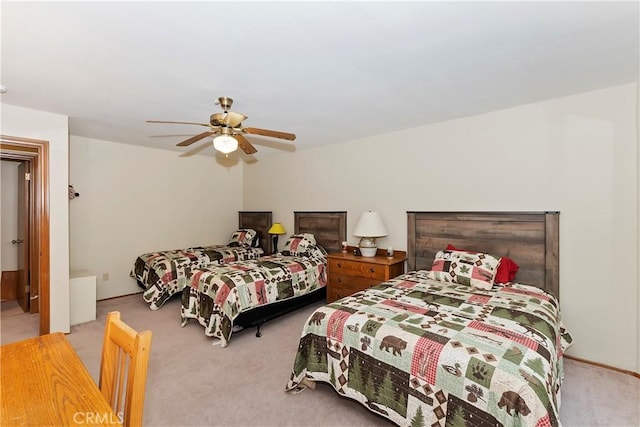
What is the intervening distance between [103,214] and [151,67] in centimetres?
333

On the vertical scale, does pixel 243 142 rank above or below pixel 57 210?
above

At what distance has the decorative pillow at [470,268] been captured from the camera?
2.72m

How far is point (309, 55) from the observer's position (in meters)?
1.98

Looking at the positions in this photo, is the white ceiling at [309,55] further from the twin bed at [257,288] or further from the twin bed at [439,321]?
the twin bed at [257,288]

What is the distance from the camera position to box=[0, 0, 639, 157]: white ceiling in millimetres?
1562

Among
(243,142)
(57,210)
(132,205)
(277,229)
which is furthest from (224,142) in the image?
(132,205)

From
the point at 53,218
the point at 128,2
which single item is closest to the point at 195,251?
the point at 53,218

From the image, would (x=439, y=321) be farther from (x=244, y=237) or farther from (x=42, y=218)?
(x=244, y=237)

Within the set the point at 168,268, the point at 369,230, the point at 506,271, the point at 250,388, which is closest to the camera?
the point at 250,388

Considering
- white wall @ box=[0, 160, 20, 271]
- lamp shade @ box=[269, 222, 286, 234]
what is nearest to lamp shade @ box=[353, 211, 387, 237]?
lamp shade @ box=[269, 222, 286, 234]

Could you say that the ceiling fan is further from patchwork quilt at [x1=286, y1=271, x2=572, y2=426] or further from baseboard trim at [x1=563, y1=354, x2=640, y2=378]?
baseboard trim at [x1=563, y1=354, x2=640, y2=378]

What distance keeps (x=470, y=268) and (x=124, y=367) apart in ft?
9.10

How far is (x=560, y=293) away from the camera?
9.14 feet

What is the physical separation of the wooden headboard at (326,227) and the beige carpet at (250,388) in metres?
1.59
